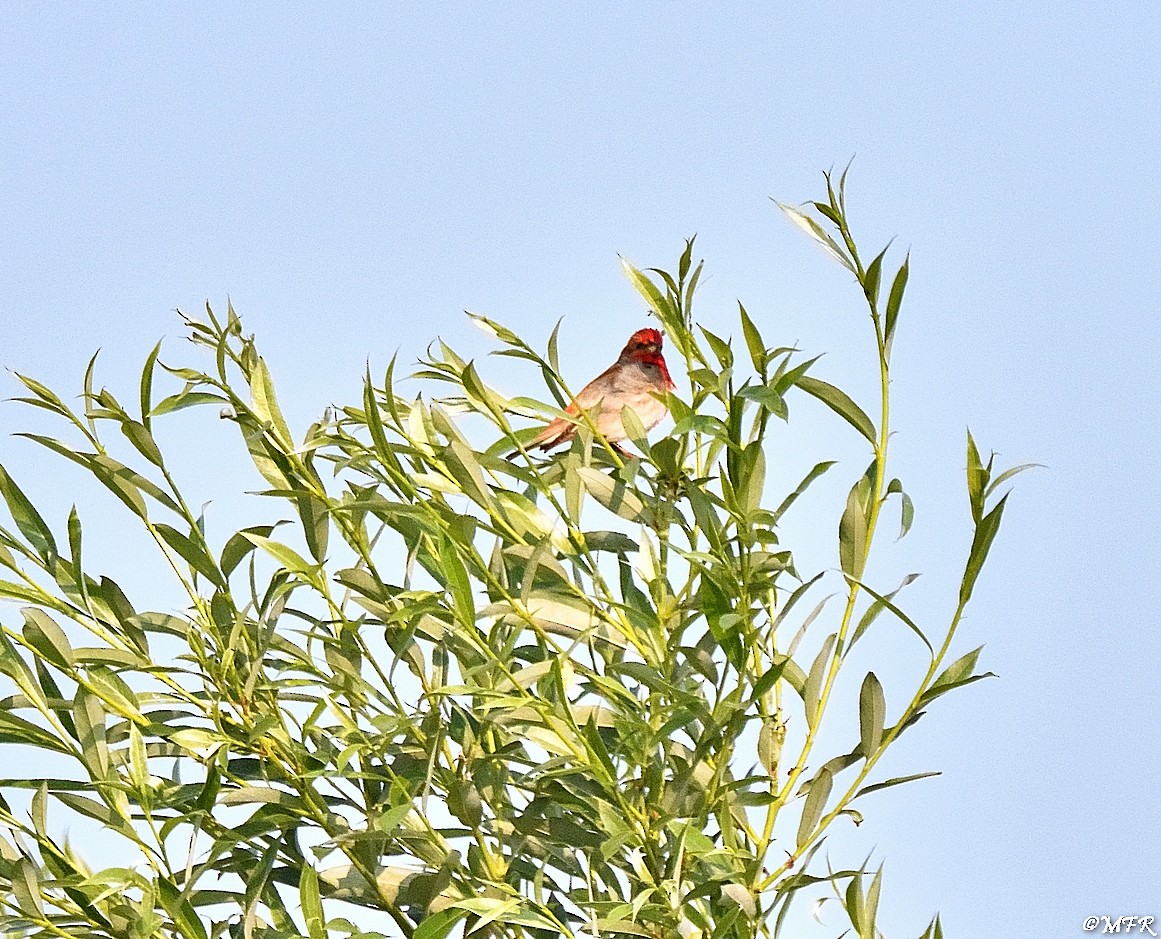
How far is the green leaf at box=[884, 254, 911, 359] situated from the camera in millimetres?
1192

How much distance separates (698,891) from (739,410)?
402 millimetres

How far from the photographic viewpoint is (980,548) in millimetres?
1174

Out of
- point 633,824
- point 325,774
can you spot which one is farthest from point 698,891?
point 325,774

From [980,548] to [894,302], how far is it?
223 millimetres

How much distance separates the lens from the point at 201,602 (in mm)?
1305

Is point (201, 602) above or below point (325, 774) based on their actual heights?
above

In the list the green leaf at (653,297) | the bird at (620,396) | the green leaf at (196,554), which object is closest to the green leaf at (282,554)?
the green leaf at (196,554)

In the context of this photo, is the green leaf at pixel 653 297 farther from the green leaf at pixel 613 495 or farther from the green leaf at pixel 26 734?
the green leaf at pixel 26 734

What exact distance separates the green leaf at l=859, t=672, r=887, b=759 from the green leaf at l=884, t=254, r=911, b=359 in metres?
0.28

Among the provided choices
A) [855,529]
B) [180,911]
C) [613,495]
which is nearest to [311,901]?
[180,911]

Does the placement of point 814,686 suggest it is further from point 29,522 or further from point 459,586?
point 29,522

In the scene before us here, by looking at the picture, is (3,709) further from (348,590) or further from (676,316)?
(676,316)

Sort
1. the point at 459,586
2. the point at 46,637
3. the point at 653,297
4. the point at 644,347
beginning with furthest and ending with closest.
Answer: the point at 644,347 → the point at 653,297 → the point at 46,637 → the point at 459,586

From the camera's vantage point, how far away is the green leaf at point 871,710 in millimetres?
1161
